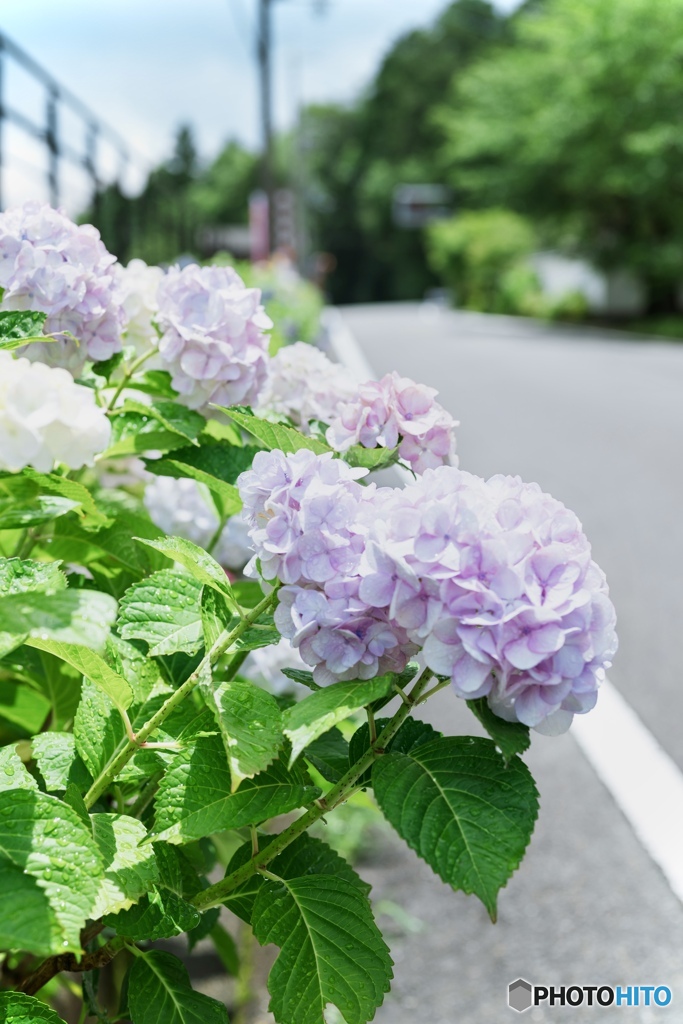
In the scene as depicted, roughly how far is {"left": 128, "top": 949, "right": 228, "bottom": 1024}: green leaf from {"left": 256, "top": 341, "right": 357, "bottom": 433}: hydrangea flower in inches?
26.6

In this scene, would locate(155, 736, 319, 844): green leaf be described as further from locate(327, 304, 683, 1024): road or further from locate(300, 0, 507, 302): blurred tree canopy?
locate(300, 0, 507, 302): blurred tree canopy

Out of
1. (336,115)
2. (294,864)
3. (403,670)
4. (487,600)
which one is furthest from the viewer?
(336,115)

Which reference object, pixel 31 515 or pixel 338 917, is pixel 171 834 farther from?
pixel 31 515

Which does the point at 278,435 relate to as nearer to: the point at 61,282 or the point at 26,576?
the point at 26,576

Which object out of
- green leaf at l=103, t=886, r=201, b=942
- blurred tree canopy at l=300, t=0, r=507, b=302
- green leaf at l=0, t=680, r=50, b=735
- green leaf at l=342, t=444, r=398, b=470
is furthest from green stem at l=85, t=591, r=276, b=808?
blurred tree canopy at l=300, t=0, r=507, b=302

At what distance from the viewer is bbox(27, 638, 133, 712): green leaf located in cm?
97

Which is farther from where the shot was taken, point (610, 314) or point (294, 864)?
point (610, 314)

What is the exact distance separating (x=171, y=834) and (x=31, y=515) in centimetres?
32

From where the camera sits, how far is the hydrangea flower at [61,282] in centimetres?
133

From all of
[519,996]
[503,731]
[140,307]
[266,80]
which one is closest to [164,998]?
[503,731]

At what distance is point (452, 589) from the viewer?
86 cm

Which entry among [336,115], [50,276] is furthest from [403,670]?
[336,115]

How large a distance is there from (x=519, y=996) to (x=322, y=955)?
1.43 m

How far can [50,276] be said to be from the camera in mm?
1333
